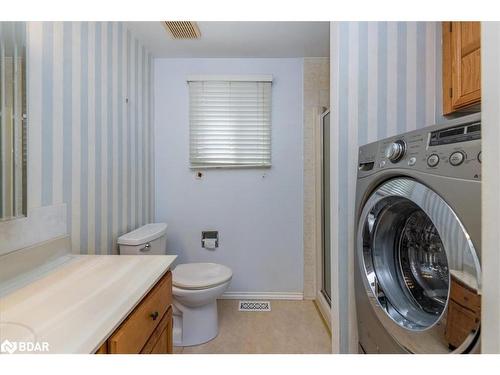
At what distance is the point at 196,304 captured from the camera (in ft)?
5.49

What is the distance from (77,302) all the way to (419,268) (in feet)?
3.66

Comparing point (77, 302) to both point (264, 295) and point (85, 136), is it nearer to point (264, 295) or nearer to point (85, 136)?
point (85, 136)

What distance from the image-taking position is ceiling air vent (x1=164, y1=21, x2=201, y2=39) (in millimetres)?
1752

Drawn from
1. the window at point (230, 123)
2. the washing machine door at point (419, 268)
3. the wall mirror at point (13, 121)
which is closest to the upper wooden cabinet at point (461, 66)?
the washing machine door at point (419, 268)

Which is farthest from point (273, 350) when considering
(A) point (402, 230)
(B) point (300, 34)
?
(B) point (300, 34)

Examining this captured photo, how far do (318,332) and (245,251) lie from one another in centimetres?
86

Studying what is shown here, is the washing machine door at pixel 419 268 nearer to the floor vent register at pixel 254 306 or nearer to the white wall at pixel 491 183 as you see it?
the white wall at pixel 491 183

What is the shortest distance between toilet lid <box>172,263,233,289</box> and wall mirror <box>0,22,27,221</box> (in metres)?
0.96

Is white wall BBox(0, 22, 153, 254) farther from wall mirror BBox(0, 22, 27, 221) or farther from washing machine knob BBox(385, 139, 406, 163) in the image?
washing machine knob BBox(385, 139, 406, 163)

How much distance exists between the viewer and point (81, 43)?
1.32 m

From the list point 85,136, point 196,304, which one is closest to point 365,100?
point 85,136

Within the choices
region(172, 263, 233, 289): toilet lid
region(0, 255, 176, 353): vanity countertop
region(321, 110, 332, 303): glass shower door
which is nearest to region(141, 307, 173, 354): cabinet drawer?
region(0, 255, 176, 353): vanity countertop

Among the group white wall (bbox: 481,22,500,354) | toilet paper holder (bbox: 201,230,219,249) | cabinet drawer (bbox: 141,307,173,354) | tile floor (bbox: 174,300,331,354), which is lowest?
tile floor (bbox: 174,300,331,354)
